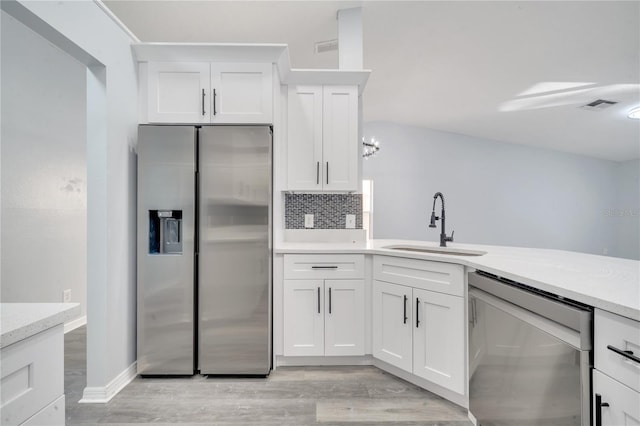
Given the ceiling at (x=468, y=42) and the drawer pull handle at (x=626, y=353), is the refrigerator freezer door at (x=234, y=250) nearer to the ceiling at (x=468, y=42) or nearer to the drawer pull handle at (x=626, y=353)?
the ceiling at (x=468, y=42)

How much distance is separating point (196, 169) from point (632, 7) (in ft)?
12.0

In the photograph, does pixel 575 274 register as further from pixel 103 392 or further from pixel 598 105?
pixel 598 105

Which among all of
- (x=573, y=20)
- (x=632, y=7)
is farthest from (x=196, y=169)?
(x=632, y=7)

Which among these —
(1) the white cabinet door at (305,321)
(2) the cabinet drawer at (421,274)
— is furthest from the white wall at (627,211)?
(1) the white cabinet door at (305,321)

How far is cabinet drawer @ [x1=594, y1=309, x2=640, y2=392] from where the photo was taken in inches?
31.0

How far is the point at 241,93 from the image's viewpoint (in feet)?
7.45

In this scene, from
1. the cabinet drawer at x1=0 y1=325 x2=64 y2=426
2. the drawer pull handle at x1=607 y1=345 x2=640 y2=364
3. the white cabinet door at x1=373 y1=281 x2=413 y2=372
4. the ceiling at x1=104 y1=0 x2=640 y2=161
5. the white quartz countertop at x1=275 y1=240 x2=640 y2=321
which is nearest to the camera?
the cabinet drawer at x1=0 y1=325 x2=64 y2=426

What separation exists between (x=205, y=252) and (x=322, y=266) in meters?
0.84

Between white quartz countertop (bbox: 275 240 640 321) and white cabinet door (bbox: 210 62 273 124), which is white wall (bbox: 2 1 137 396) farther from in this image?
white quartz countertop (bbox: 275 240 640 321)

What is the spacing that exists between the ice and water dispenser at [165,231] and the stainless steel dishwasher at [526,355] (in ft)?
6.35

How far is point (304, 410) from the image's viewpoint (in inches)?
67.6

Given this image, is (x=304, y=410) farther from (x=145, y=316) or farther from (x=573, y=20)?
(x=573, y=20)

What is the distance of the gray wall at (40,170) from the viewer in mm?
2387

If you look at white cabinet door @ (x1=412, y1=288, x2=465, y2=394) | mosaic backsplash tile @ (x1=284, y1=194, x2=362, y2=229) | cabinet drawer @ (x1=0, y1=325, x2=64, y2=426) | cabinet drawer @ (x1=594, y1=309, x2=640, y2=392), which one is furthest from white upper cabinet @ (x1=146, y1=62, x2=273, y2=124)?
cabinet drawer @ (x1=594, y1=309, x2=640, y2=392)
